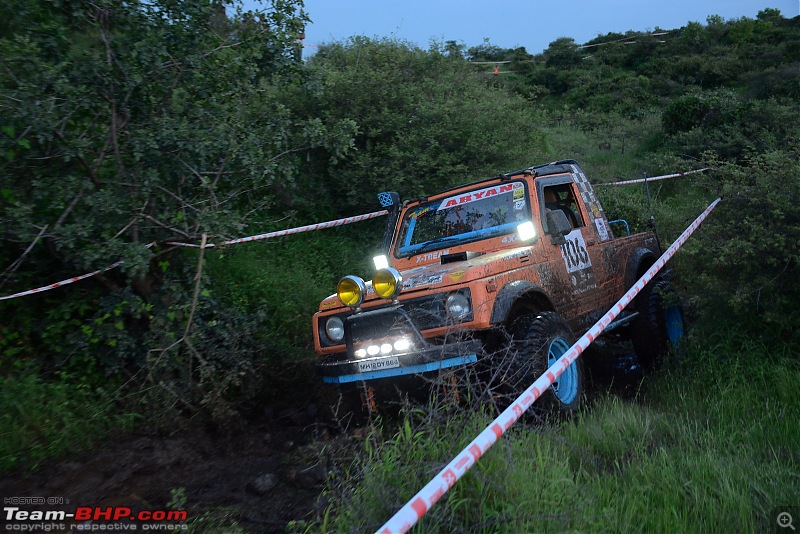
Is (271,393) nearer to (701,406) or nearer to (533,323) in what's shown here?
(533,323)

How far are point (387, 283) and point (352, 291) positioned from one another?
29 centimetres

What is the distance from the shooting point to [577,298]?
222 inches

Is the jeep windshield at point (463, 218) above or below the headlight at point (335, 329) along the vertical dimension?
above

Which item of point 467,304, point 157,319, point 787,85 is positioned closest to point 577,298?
point 467,304

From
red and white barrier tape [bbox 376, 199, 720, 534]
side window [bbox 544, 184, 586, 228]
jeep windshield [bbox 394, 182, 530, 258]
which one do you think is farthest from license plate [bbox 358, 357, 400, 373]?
side window [bbox 544, 184, 586, 228]

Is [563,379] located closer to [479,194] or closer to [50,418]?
[479,194]

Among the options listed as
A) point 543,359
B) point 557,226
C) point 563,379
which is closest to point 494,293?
point 543,359

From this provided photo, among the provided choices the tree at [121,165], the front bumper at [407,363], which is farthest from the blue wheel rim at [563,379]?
the tree at [121,165]

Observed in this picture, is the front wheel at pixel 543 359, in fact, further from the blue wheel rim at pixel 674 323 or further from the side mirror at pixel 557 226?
the blue wheel rim at pixel 674 323

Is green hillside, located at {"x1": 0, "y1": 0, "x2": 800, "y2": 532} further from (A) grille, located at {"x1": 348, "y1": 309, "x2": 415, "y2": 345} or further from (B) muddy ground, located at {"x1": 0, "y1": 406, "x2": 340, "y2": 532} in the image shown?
(A) grille, located at {"x1": 348, "y1": 309, "x2": 415, "y2": 345}

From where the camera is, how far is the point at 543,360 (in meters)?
4.36

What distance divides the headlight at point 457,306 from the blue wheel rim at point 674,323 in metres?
3.10

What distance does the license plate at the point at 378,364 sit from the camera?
173 inches

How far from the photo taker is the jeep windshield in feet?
18.4
